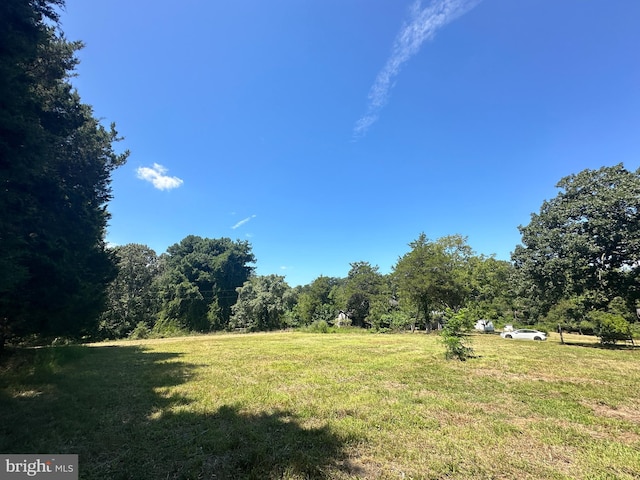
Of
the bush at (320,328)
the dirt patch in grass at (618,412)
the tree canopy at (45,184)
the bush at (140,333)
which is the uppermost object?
the tree canopy at (45,184)

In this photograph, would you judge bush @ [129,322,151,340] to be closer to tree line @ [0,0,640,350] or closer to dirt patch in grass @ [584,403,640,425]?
tree line @ [0,0,640,350]

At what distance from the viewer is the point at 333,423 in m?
4.52

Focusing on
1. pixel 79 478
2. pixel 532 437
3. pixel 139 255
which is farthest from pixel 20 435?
pixel 139 255

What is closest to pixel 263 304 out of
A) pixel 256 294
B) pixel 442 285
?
pixel 256 294

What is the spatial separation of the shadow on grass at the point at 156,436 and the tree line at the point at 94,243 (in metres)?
2.57

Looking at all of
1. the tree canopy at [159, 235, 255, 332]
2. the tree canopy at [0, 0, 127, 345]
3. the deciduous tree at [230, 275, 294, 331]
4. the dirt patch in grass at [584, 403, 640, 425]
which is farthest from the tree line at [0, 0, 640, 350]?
the deciduous tree at [230, 275, 294, 331]

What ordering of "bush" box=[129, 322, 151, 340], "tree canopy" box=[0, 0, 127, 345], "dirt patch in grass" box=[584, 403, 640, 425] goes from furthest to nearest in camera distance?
1. "bush" box=[129, 322, 151, 340]
2. "tree canopy" box=[0, 0, 127, 345]
3. "dirt patch in grass" box=[584, 403, 640, 425]

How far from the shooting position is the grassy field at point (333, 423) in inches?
129

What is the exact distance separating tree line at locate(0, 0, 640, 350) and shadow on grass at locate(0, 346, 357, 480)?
2.57 metres

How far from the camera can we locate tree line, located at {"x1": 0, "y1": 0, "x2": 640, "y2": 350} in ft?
18.7

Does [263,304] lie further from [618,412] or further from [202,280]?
[618,412]

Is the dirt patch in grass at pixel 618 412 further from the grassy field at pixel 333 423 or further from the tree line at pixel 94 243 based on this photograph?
the tree line at pixel 94 243

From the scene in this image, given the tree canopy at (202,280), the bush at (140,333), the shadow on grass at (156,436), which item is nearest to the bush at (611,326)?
the shadow on grass at (156,436)

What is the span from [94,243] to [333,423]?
43.5ft
